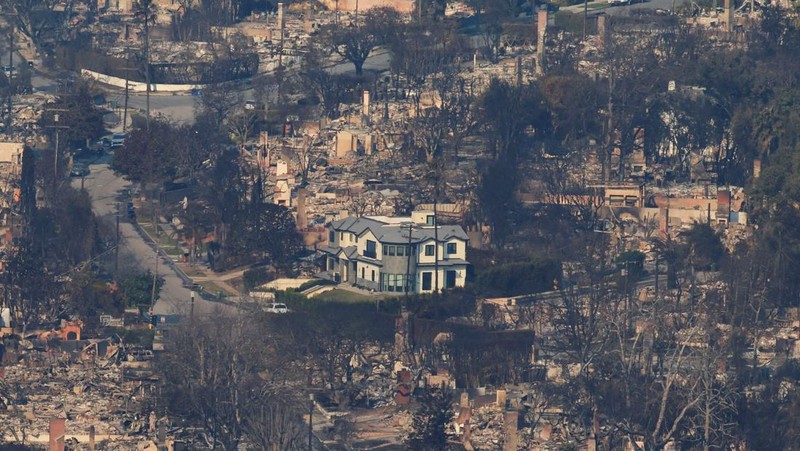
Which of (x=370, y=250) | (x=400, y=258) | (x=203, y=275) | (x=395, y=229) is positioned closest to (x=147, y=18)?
(x=203, y=275)

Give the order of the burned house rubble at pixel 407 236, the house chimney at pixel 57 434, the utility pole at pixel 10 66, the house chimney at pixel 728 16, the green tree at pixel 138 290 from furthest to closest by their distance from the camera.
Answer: the house chimney at pixel 728 16, the utility pole at pixel 10 66, the green tree at pixel 138 290, the burned house rubble at pixel 407 236, the house chimney at pixel 57 434

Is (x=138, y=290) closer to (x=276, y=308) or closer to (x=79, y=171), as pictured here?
(x=276, y=308)

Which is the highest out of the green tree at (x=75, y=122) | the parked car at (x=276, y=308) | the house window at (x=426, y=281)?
the green tree at (x=75, y=122)

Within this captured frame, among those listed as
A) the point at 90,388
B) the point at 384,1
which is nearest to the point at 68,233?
the point at 90,388

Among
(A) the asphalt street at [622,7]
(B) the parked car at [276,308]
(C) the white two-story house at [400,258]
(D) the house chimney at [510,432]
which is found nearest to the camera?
(D) the house chimney at [510,432]

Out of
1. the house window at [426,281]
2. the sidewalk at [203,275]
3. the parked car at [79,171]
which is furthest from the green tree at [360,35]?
the house window at [426,281]

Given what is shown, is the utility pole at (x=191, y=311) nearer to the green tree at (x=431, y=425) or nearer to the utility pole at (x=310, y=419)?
the utility pole at (x=310, y=419)

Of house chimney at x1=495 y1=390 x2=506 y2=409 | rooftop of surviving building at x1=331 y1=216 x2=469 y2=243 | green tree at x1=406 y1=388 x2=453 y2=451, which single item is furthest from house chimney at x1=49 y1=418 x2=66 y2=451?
rooftop of surviving building at x1=331 y1=216 x2=469 y2=243
